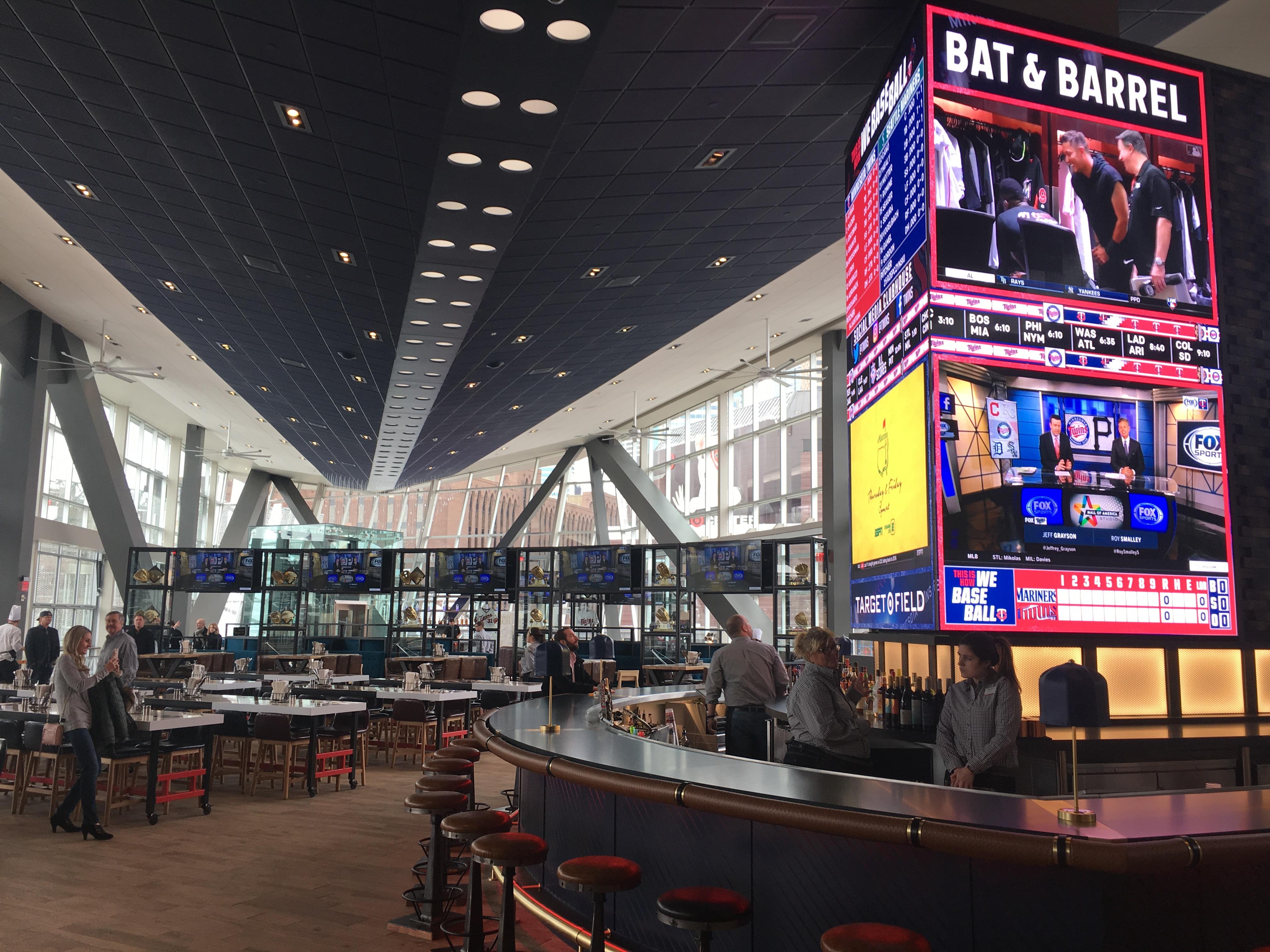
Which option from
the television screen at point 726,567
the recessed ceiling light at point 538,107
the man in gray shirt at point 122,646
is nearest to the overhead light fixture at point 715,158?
the recessed ceiling light at point 538,107

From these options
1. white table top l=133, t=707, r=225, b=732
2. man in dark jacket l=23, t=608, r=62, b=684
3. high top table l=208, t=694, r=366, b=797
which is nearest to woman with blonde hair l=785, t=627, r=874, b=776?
white table top l=133, t=707, r=225, b=732

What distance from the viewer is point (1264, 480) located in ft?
14.7

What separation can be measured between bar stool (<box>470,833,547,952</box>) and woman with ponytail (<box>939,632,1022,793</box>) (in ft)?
5.13

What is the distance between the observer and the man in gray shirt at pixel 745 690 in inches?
218

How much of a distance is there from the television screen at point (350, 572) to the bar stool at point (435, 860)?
12526 millimetres

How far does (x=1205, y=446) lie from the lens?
424cm

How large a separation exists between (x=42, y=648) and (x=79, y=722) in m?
7.16

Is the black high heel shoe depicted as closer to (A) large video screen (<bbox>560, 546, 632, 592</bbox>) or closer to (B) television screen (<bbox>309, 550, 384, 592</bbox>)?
(A) large video screen (<bbox>560, 546, 632, 592</bbox>)

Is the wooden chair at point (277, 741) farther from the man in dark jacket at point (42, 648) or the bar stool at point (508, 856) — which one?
the man in dark jacket at point (42, 648)

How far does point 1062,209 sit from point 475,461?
20.4 metres

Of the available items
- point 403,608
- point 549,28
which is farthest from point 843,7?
point 403,608

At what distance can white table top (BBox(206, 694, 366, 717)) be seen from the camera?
770 centimetres

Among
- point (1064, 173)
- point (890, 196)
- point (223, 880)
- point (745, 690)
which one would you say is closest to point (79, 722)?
point (223, 880)

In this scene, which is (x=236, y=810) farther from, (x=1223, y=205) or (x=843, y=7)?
(x=1223, y=205)
